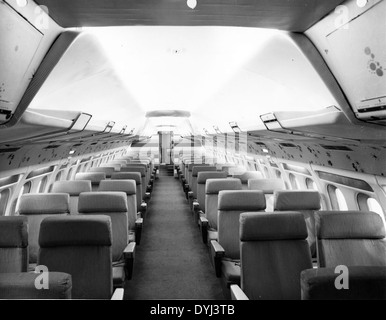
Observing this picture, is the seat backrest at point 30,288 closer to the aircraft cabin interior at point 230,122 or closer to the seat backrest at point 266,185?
the aircraft cabin interior at point 230,122

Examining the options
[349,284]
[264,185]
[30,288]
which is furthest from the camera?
[264,185]

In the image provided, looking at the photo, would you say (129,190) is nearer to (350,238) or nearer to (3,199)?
(3,199)

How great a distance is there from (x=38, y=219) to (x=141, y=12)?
3077mm

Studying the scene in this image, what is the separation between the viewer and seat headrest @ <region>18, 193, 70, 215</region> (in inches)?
154

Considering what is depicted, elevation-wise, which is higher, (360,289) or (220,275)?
(360,289)

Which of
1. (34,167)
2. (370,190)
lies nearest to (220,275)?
(370,190)

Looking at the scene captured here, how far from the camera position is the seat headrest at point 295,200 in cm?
410

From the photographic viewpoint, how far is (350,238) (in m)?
3.05

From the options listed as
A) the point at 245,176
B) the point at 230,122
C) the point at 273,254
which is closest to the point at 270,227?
the point at 273,254

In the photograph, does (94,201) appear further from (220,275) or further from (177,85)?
(177,85)

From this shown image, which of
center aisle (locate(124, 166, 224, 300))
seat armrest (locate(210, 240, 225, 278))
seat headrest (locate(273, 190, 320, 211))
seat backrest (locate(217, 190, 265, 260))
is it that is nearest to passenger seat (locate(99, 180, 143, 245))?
center aisle (locate(124, 166, 224, 300))

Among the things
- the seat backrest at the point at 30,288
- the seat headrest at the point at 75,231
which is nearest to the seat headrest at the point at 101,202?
the seat headrest at the point at 75,231

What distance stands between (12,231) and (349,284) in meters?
2.47
